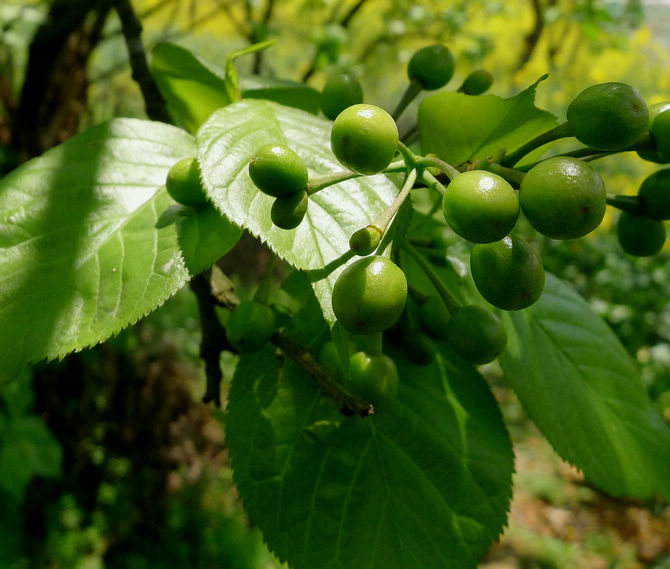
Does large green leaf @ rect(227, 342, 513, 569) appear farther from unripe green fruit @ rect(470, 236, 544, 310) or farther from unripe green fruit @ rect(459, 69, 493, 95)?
unripe green fruit @ rect(459, 69, 493, 95)

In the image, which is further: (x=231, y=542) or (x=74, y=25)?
(x=231, y=542)

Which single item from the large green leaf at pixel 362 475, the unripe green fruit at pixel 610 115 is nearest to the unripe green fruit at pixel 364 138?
the unripe green fruit at pixel 610 115

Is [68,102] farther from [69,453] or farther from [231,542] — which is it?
[231,542]

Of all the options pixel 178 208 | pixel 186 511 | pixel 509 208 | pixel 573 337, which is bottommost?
pixel 186 511

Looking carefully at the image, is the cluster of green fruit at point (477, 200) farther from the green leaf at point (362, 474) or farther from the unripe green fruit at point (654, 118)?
the green leaf at point (362, 474)

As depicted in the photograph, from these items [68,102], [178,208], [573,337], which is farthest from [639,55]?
[178,208]

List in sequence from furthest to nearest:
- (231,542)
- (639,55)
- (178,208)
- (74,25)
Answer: (639,55), (231,542), (74,25), (178,208)

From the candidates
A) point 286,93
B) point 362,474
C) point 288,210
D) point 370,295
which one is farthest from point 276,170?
point 286,93

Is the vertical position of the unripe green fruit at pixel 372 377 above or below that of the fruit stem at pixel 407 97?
below
